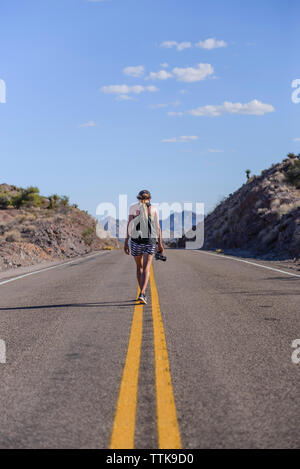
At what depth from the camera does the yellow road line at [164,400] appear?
3578 mm

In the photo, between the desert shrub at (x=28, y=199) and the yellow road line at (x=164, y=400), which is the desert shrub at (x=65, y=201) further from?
the yellow road line at (x=164, y=400)

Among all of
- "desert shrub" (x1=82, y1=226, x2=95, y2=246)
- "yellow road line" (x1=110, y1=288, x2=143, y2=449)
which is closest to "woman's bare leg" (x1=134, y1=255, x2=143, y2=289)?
"yellow road line" (x1=110, y1=288, x2=143, y2=449)

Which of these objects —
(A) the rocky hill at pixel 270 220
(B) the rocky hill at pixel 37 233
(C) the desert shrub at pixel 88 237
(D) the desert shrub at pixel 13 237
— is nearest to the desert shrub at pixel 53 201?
(B) the rocky hill at pixel 37 233

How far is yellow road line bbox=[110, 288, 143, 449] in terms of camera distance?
11.8 ft

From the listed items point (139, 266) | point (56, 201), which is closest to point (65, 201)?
point (56, 201)

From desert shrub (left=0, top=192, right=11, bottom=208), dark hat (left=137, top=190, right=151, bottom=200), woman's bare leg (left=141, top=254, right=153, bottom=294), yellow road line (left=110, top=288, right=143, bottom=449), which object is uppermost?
desert shrub (left=0, top=192, right=11, bottom=208)

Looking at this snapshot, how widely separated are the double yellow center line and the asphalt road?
12 millimetres

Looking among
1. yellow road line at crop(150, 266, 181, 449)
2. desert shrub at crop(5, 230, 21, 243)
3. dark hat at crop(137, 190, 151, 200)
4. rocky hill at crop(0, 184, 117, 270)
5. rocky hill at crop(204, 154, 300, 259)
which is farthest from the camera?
desert shrub at crop(5, 230, 21, 243)

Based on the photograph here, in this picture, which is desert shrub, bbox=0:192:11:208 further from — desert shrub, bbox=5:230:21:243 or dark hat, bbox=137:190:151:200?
dark hat, bbox=137:190:151:200

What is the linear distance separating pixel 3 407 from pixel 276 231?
27598 millimetres

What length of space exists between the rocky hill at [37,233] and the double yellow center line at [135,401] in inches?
639

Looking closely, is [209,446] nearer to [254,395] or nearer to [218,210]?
[254,395]
